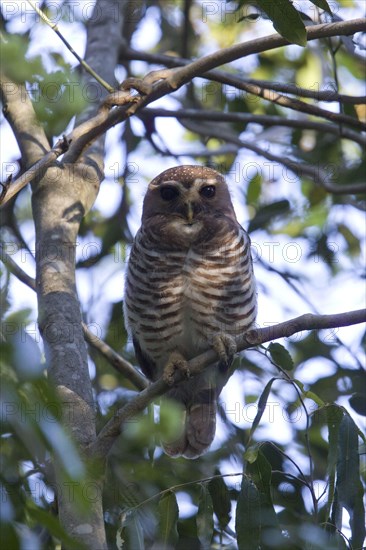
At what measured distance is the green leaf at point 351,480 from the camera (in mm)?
2520

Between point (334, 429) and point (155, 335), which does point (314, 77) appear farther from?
point (334, 429)

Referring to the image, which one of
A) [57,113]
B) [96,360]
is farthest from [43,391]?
[96,360]

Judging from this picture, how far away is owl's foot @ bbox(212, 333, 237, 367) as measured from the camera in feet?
10.4

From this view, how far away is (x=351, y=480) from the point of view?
254cm

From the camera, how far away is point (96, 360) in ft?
13.7

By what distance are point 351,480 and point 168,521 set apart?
566mm

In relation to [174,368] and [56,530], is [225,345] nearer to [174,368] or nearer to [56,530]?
[174,368]

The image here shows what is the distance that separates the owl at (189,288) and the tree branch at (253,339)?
0.78 meters

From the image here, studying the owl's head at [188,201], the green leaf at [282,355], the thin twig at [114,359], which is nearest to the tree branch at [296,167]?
the owl's head at [188,201]

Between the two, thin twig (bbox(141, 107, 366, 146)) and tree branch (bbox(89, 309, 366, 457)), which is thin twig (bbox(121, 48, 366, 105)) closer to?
thin twig (bbox(141, 107, 366, 146))

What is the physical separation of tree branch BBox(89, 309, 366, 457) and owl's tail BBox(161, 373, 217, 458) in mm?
1185

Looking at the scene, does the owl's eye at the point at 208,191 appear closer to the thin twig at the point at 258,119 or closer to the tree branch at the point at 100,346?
the thin twig at the point at 258,119

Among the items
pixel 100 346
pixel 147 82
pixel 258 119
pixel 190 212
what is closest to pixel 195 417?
pixel 100 346

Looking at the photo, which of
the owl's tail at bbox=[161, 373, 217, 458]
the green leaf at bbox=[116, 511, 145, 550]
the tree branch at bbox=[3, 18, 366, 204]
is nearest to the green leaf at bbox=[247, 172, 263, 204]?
the owl's tail at bbox=[161, 373, 217, 458]
